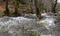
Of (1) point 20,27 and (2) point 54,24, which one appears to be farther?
(2) point 54,24

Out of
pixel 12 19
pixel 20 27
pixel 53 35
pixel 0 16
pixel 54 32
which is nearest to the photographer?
pixel 53 35

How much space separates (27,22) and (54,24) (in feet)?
5.21

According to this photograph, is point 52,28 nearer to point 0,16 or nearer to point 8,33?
point 8,33

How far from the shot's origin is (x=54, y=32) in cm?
909

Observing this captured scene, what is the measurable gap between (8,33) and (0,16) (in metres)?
4.11

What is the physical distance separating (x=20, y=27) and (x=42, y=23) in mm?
1472

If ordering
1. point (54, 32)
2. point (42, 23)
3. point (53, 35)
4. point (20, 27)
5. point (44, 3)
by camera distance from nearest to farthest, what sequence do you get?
point (53, 35)
point (54, 32)
point (20, 27)
point (42, 23)
point (44, 3)

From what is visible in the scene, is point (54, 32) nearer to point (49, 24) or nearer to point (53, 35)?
point (53, 35)

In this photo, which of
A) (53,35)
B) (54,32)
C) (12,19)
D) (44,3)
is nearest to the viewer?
(53,35)

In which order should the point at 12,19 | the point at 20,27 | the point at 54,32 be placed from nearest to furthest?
the point at 54,32 → the point at 20,27 → the point at 12,19

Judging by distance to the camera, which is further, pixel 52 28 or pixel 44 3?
pixel 44 3

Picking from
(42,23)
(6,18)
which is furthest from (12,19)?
(42,23)

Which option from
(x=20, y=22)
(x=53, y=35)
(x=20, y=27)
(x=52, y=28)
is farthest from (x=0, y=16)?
(x=53, y=35)

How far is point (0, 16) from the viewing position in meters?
12.8
